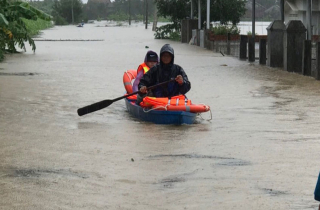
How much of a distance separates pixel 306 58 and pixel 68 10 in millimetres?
123237

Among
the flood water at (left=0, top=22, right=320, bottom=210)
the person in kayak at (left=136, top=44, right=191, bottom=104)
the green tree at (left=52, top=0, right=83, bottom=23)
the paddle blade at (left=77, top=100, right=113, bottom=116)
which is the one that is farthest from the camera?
the green tree at (left=52, top=0, right=83, bottom=23)

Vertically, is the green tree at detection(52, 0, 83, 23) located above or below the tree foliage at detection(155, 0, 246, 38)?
above

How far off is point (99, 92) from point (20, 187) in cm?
1159

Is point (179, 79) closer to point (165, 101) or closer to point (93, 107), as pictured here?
point (165, 101)

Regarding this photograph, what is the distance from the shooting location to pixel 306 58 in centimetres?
2448

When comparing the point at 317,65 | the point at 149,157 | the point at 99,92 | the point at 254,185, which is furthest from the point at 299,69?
the point at 254,185

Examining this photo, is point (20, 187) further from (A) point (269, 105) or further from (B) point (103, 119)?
(A) point (269, 105)

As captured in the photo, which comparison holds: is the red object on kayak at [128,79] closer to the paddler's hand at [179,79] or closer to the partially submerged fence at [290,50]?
the paddler's hand at [179,79]

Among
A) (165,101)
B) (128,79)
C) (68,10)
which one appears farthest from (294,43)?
(68,10)

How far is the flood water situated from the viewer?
29.7ft

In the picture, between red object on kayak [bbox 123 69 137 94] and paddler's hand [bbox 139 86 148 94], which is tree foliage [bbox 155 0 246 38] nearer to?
red object on kayak [bbox 123 69 137 94]

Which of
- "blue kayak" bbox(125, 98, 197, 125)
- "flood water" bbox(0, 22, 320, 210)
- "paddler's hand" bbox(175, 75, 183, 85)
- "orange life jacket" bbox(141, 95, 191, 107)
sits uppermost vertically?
"paddler's hand" bbox(175, 75, 183, 85)

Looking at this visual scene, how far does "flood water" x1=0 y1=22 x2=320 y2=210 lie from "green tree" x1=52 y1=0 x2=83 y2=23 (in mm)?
121032

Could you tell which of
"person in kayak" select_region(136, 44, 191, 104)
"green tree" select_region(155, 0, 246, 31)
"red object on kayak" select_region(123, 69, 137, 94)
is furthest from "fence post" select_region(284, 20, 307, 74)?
"green tree" select_region(155, 0, 246, 31)
